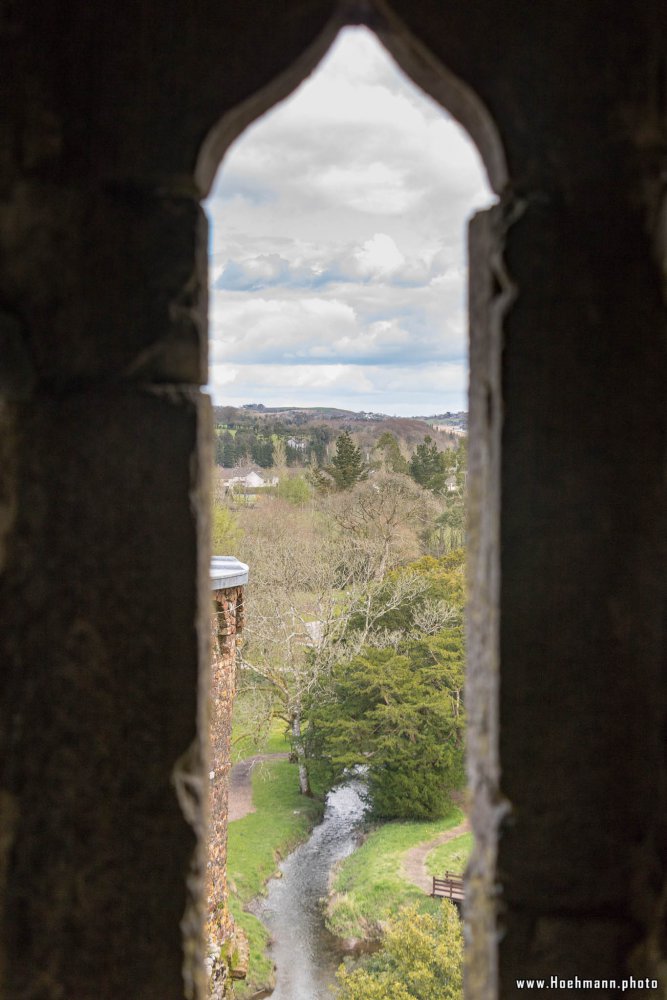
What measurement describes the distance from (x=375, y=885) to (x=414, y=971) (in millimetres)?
2228

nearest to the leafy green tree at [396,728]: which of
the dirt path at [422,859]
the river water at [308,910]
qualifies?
the dirt path at [422,859]

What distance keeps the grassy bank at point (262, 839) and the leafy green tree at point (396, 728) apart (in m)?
0.85

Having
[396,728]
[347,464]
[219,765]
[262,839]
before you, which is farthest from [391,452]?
[219,765]

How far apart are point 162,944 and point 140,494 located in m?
0.56

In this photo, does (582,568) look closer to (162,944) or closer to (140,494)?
(140,494)

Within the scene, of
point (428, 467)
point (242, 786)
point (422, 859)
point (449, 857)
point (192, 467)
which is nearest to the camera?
point (192, 467)

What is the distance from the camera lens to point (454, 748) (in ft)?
32.5

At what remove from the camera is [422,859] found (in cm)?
870

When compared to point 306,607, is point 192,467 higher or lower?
higher

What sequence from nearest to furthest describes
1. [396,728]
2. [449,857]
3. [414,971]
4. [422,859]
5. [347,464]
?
[414,971] → [449,857] → [422,859] → [396,728] → [347,464]

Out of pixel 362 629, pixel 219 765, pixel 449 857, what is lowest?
pixel 449 857

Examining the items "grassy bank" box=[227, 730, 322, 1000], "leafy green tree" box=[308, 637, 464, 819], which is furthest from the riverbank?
"grassy bank" box=[227, 730, 322, 1000]

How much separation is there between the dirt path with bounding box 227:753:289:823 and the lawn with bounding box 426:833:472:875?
9.84 ft

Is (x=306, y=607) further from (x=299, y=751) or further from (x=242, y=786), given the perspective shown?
(x=242, y=786)
